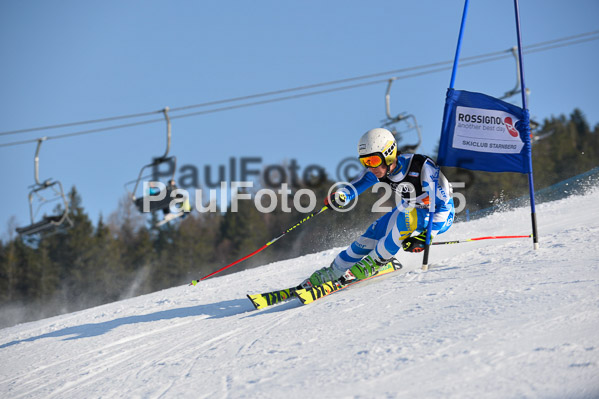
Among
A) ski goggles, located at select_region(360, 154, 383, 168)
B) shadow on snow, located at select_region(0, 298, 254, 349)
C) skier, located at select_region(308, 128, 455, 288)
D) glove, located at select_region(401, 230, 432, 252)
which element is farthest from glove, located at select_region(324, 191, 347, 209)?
shadow on snow, located at select_region(0, 298, 254, 349)

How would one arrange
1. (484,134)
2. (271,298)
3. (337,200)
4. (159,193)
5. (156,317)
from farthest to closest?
(159,193) → (156,317) → (337,200) → (484,134) → (271,298)

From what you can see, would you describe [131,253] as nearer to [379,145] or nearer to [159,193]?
[159,193]

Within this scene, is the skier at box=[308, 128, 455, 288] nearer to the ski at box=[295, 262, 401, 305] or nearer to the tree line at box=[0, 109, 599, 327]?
the ski at box=[295, 262, 401, 305]

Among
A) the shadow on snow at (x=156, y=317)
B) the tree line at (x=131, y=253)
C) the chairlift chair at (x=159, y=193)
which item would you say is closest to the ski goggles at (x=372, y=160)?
the shadow on snow at (x=156, y=317)

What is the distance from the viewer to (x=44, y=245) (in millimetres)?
34500

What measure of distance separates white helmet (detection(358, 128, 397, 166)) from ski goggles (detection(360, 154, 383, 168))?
0.03m

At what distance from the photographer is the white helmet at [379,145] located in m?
5.17

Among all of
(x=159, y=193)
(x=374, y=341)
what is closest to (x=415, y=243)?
(x=374, y=341)

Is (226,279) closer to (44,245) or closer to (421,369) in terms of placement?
(421,369)

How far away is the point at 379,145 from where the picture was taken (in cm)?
517

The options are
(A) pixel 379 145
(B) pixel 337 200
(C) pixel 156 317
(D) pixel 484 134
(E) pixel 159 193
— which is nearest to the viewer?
(A) pixel 379 145

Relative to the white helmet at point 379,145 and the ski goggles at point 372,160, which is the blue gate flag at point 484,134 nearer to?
the white helmet at point 379,145

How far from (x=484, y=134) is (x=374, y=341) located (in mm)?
2933

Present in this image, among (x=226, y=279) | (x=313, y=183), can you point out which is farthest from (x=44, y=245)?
(x=226, y=279)
